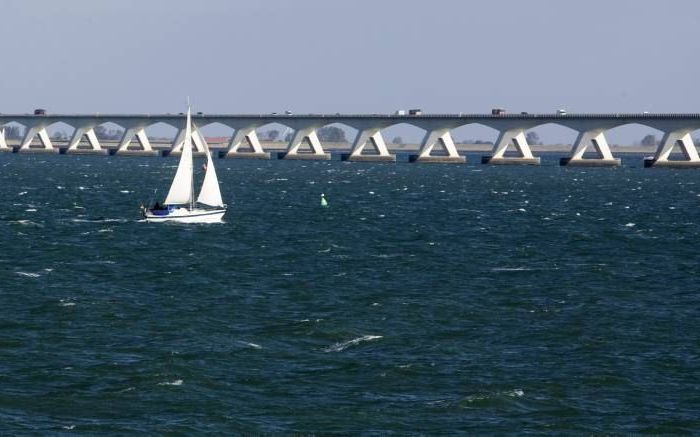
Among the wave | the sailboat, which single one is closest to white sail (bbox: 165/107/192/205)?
the sailboat

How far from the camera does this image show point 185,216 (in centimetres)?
7888

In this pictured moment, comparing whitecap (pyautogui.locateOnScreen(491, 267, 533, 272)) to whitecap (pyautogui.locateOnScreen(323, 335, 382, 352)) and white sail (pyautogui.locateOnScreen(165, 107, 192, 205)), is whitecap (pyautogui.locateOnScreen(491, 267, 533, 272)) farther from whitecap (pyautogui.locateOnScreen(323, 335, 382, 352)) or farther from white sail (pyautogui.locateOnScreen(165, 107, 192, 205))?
A: white sail (pyautogui.locateOnScreen(165, 107, 192, 205))

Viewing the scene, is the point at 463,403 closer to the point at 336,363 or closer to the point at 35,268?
the point at 336,363

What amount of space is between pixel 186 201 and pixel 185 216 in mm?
1807

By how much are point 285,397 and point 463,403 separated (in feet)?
13.1

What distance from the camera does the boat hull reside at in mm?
78688

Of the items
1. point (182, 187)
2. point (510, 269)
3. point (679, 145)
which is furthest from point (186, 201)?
point (679, 145)

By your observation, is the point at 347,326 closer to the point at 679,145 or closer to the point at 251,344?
the point at 251,344

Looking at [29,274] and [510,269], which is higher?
[510,269]

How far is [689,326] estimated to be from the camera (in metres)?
40.4

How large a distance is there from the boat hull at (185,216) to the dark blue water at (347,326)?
1282 mm

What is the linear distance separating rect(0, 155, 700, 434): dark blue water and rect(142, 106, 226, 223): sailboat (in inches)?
61.8

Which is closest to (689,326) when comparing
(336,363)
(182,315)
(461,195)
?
(336,363)

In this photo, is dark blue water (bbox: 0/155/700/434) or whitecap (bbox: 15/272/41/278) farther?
whitecap (bbox: 15/272/41/278)
